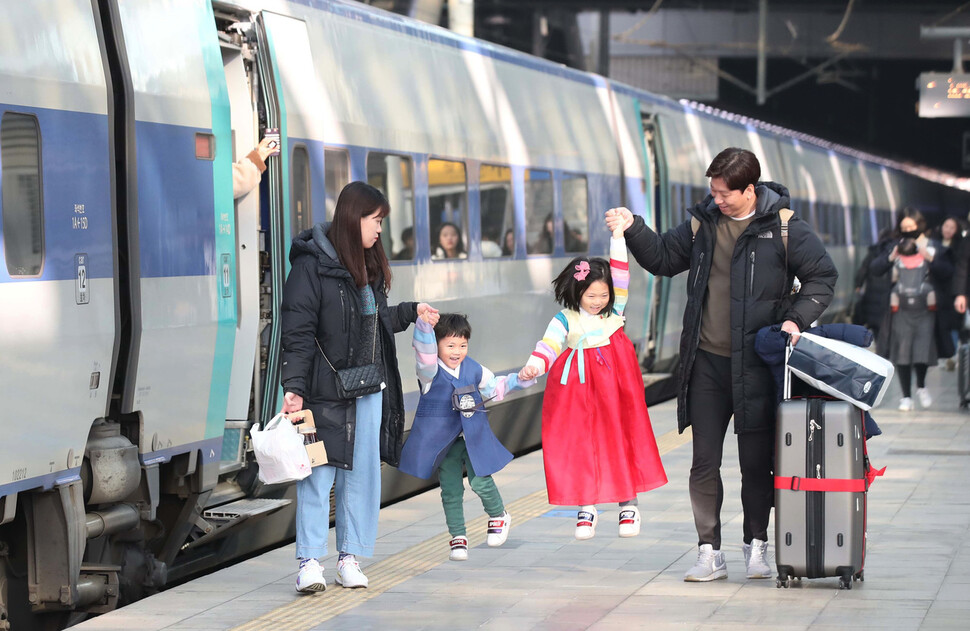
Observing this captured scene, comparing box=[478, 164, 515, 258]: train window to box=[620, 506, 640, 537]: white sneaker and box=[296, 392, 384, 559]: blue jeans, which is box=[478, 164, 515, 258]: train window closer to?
box=[620, 506, 640, 537]: white sneaker

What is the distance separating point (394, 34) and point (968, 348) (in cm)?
702

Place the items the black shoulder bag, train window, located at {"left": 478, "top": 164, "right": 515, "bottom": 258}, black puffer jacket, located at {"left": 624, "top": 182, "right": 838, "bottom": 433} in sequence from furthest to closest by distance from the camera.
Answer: train window, located at {"left": 478, "top": 164, "right": 515, "bottom": 258} → black puffer jacket, located at {"left": 624, "top": 182, "right": 838, "bottom": 433} → the black shoulder bag

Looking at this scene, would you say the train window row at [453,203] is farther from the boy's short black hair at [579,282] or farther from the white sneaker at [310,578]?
the white sneaker at [310,578]

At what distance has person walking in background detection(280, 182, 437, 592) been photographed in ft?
22.2

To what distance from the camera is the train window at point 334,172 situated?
30.7 ft

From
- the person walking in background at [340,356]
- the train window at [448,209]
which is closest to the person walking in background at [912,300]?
the train window at [448,209]

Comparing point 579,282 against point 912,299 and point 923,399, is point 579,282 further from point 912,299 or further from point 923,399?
point 923,399

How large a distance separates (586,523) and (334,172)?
2.99 m

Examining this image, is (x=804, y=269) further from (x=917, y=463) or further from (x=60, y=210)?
(x=917, y=463)

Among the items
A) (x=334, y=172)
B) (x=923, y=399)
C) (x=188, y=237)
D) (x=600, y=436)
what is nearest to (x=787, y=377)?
(x=600, y=436)

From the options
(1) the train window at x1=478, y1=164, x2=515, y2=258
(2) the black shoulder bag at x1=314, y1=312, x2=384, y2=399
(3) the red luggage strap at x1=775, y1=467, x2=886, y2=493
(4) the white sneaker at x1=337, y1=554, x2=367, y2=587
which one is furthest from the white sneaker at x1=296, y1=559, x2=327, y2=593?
(1) the train window at x1=478, y1=164, x2=515, y2=258

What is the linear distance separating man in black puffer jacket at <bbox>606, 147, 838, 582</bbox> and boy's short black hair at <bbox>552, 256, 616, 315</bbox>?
7.6 inches

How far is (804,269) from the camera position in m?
6.96

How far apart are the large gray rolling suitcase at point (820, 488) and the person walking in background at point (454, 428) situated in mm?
1270
